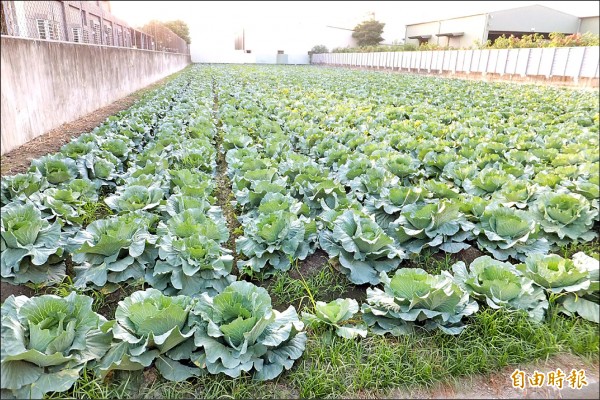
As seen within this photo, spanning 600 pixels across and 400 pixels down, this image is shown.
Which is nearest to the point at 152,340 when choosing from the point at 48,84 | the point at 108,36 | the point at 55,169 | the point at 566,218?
the point at 55,169

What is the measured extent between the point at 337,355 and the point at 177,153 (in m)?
4.09

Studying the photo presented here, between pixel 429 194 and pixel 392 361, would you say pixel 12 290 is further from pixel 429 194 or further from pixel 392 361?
pixel 429 194

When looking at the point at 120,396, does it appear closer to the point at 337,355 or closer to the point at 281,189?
the point at 337,355

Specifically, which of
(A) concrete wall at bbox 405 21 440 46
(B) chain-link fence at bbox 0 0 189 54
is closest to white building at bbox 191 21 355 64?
(A) concrete wall at bbox 405 21 440 46

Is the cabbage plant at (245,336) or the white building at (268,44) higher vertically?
the white building at (268,44)

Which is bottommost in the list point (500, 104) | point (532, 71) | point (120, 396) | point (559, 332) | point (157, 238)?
point (120, 396)

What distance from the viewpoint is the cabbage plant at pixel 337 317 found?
8.59ft

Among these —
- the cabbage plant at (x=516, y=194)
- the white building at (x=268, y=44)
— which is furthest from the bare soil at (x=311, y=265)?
the white building at (x=268, y=44)

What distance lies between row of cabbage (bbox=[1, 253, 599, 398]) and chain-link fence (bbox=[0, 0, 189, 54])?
538cm

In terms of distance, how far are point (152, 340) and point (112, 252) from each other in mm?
1081

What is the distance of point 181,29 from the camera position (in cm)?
5688

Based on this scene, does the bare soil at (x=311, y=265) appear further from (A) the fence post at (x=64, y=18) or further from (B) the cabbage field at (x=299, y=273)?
(A) the fence post at (x=64, y=18)

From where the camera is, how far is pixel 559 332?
2537 mm

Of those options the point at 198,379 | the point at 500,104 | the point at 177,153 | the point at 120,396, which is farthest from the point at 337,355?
the point at 500,104
